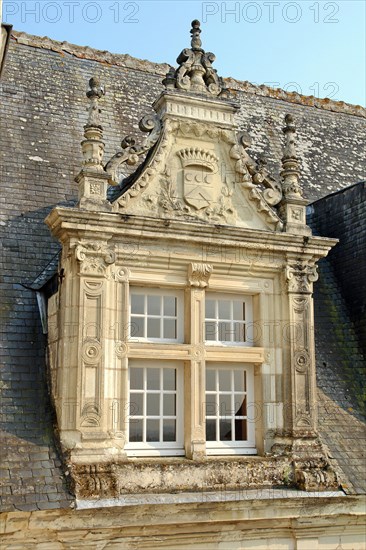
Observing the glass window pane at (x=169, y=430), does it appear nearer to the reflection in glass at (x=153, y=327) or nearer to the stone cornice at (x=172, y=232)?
the reflection in glass at (x=153, y=327)

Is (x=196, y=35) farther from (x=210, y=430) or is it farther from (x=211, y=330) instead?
(x=210, y=430)

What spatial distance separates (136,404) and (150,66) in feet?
23.0

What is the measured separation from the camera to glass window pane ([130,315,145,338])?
7.53 m

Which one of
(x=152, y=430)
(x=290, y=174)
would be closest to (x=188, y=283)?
(x=152, y=430)

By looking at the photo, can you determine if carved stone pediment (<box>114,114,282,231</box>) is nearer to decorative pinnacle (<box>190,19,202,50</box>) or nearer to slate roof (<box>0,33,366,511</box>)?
decorative pinnacle (<box>190,19,202,50</box>)

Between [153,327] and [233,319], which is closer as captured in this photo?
[153,327]

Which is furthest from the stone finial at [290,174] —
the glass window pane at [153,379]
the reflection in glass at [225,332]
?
the glass window pane at [153,379]

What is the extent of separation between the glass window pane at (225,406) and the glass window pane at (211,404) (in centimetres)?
10

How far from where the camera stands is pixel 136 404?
7.37 m

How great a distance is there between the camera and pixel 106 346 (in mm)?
7164

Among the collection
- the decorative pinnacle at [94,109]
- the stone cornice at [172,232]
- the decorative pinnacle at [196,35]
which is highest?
the decorative pinnacle at [196,35]

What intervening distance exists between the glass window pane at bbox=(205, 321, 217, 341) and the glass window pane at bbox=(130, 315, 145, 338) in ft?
2.67

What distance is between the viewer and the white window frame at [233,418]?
7.63 metres

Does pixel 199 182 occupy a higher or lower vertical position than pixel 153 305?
higher
